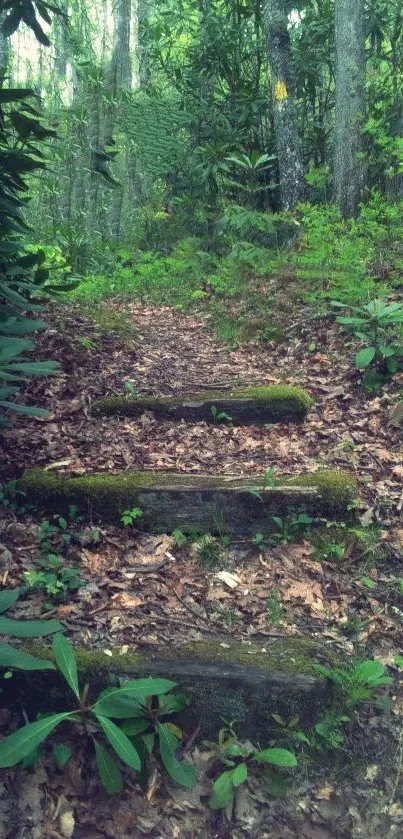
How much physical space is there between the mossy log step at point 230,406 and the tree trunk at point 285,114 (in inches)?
179

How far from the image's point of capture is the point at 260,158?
8117 millimetres

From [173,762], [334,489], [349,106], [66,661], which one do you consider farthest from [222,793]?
[349,106]

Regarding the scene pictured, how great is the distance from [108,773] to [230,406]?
2.75 metres

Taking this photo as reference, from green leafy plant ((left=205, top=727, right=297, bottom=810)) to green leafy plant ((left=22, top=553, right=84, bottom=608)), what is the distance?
3.15 ft

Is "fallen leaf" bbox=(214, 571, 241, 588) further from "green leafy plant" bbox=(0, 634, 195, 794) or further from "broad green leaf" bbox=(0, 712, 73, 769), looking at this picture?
"broad green leaf" bbox=(0, 712, 73, 769)

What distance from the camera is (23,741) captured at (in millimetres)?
2064

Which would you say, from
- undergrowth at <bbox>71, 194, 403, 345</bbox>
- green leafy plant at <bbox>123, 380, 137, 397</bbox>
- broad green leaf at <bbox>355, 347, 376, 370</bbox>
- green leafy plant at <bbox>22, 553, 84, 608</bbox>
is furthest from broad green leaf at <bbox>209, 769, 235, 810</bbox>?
undergrowth at <bbox>71, 194, 403, 345</bbox>

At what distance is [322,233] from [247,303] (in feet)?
3.55

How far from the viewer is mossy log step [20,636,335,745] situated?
247 cm

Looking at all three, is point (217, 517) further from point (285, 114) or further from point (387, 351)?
point (285, 114)

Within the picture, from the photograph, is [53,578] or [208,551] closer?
[53,578]

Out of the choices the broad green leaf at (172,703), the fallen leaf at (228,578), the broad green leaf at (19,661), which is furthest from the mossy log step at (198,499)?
the broad green leaf at (19,661)

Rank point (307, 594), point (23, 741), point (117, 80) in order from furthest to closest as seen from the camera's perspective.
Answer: point (117, 80)
point (307, 594)
point (23, 741)

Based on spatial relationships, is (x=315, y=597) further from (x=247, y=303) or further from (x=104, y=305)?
(x=104, y=305)
